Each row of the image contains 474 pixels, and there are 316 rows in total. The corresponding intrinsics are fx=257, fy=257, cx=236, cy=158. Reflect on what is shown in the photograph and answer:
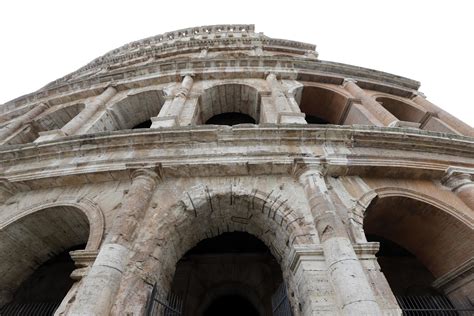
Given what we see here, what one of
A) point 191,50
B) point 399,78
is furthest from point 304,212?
point 191,50

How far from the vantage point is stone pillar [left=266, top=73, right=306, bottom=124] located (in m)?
6.45

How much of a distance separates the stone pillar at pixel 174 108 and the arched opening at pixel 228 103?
70cm

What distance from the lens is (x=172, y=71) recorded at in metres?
9.62

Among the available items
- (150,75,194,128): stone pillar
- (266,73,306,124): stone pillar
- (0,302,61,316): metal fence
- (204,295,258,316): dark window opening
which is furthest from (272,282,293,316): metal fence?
(0,302,61,316): metal fence

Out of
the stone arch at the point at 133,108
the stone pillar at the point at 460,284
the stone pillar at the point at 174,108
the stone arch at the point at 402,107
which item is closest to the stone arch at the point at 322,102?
the stone arch at the point at 402,107

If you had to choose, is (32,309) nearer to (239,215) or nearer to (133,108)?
(239,215)

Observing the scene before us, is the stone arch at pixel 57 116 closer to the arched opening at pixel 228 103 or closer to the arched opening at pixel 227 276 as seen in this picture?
the arched opening at pixel 228 103

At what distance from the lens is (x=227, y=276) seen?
688cm

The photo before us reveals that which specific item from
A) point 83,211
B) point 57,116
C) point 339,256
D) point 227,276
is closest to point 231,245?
point 227,276

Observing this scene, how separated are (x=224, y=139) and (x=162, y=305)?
10.3 ft

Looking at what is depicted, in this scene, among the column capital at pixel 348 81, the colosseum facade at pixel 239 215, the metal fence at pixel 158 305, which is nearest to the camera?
the metal fence at pixel 158 305

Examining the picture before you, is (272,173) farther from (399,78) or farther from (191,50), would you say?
(191,50)

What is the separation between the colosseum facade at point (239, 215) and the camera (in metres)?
3.67

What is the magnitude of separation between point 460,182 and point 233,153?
4.72 m
